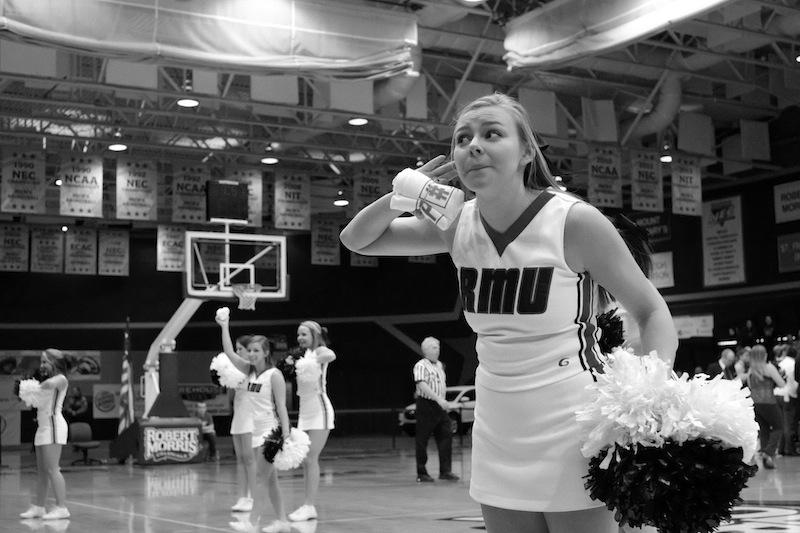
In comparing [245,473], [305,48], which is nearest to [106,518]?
[245,473]

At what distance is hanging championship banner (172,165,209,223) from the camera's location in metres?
21.7

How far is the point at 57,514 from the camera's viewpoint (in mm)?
9695

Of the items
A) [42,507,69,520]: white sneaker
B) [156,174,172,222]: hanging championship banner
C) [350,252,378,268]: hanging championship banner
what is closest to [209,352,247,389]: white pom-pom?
[42,507,69,520]: white sneaker

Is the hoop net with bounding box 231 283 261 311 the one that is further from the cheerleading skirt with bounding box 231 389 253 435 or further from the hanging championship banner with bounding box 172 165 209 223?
the hanging championship banner with bounding box 172 165 209 223

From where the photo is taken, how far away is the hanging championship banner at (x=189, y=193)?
2170 centimetres

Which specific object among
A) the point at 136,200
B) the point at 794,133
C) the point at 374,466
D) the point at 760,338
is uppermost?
the point at 794,133

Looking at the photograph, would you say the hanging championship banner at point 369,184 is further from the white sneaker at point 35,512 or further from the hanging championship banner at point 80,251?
the white sneaker at point 35,512

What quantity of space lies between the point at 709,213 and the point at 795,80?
5.66m

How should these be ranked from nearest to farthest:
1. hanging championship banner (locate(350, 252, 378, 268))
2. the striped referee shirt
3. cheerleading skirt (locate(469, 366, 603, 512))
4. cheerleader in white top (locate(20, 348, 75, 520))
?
1. cheerleading skirt (locate(469, 366, 603, 512))
2. cheerleader in white top (locate(20, 348, 75, 520))
3. the striped referee shirt
4. hanging championship banner (locate(350, 252, 378, 268))

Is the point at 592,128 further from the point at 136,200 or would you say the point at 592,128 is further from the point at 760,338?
the point at 136,200

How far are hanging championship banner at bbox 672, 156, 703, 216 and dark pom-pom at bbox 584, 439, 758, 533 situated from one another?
63.4 feet

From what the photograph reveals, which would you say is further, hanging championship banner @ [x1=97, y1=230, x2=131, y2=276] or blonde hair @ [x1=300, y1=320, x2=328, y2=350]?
hanging championship banner @ [x1=97, y1=230, x2=131, y2=276]

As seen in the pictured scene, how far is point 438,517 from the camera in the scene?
9.23 meters

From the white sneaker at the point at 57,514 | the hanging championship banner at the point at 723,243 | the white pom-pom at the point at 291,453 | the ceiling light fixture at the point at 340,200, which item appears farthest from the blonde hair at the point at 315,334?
the ceiling light fixture at the point at 340,200
